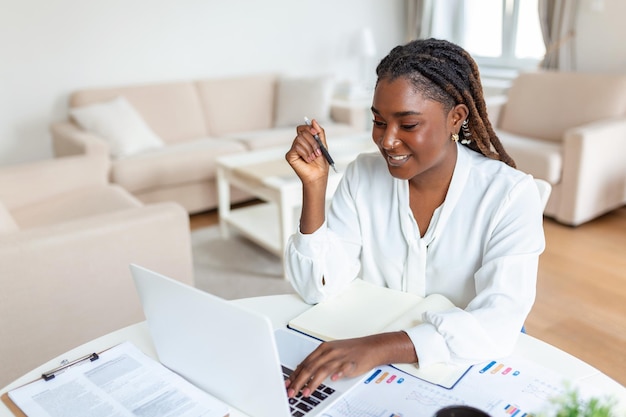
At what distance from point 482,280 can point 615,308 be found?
1.62 metres

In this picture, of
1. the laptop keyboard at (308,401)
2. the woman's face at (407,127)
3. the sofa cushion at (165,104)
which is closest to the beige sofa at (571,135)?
the sofa cushion at (165,104)

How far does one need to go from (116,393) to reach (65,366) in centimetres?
14

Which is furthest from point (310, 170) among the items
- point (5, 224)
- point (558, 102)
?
point (558, 102)

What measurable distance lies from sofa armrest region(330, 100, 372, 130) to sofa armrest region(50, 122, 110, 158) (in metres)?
1.69

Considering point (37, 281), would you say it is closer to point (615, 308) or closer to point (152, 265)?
point (152, 265)

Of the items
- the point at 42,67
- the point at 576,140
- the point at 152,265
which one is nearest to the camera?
the point at 152,265

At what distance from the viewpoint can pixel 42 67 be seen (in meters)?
3.78

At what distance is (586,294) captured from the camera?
2.48 metres

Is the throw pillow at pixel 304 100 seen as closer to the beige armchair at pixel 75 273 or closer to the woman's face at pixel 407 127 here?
the beige armchair at pixel 75 273

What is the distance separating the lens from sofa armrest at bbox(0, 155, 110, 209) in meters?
2.62

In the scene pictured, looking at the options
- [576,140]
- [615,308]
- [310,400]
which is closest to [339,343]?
[310,400]

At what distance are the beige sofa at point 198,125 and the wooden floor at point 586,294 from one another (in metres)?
1.54

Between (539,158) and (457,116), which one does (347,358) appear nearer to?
(457,116)

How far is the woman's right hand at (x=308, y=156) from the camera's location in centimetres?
116
